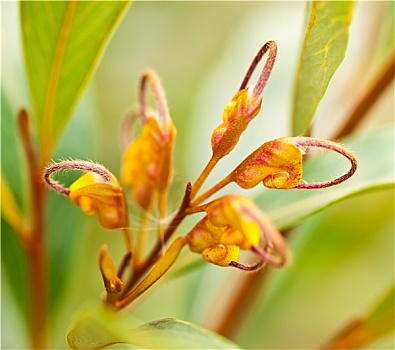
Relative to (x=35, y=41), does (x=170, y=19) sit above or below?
below

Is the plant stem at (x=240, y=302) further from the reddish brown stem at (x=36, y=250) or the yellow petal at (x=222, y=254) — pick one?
the yellow petal at (x=222, y=254)

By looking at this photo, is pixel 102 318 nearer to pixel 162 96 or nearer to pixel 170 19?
pixel 162 96

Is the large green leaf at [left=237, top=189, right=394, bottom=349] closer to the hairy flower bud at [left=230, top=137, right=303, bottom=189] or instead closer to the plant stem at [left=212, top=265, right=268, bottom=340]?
the plant stem at [left=212, top=265, right=268, bottom=340]

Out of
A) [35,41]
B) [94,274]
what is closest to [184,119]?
[94,274]

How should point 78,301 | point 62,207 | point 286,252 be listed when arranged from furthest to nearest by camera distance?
1. point 78,301
2. point 62,207
3. point 286,252

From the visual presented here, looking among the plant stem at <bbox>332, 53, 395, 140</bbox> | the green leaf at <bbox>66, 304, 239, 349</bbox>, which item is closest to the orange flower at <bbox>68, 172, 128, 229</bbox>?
the green leaf at <bbox>66, 304, 239, 349</bbox>

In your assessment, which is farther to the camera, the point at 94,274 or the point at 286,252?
the point at 94,274

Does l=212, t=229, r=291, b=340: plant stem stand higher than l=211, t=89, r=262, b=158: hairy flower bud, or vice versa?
l=211, t=89, r=262, b=158: hairy flower bud

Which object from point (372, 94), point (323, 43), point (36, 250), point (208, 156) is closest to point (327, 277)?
point (208, 156)
